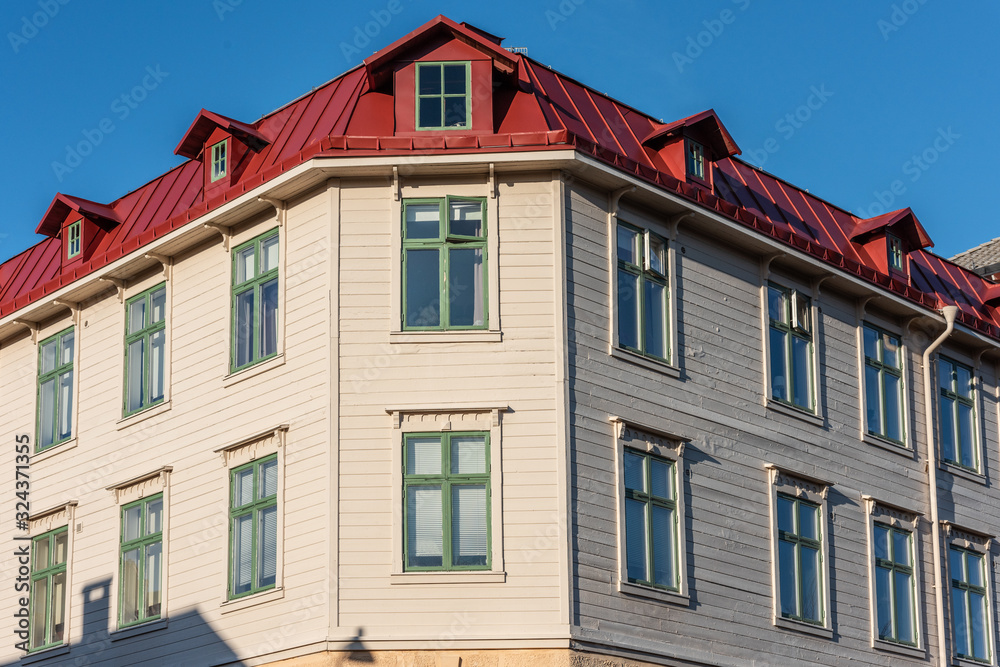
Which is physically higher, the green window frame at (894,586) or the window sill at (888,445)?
the window sill at (888,445)

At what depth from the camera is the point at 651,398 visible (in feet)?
82.4

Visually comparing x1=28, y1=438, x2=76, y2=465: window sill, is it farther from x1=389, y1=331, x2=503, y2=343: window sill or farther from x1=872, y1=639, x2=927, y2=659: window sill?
x1=872, y1=639, x2=927, y2=659: window sill

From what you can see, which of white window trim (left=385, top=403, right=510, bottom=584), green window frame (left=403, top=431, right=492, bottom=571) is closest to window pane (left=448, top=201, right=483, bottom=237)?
white window trim (left=385, top=403, right=510, bottom=584)

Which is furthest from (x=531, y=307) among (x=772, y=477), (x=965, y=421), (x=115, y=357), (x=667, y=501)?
(x=965, y=421)

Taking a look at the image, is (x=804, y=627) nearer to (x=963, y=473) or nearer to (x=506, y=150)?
(x=963, y=473)

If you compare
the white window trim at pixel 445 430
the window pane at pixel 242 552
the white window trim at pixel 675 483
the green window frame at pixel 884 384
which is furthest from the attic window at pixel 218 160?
the green window frame at pixel 884 384

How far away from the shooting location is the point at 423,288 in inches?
955

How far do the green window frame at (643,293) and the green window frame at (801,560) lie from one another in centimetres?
385

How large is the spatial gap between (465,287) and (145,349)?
22.4 feet

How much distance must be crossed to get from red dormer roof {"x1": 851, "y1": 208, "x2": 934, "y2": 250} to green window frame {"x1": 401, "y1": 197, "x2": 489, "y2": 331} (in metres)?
9.68

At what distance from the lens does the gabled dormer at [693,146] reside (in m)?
26.9

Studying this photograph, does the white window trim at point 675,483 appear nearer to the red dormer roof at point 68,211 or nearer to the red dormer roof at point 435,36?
the red dormer roof at point 435,36

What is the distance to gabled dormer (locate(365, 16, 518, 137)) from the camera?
24891mm

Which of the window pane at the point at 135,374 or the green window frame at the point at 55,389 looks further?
the green window frame at the point at 55,389
